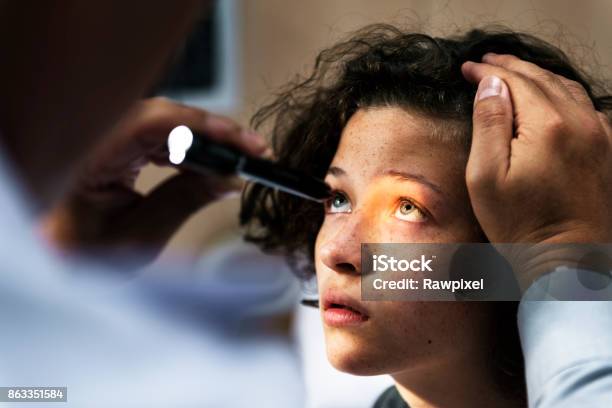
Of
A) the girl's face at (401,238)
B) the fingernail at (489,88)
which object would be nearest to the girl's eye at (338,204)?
the girl's face at (401,238)

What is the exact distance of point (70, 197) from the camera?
0.62m

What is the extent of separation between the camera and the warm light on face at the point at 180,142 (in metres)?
0.47

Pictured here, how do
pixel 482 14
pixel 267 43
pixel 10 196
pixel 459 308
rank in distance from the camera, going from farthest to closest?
pixel 267 43, pixel 482 14, pixel 459 308, pixel 10 196

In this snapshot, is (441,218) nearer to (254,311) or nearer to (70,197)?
(70,197)

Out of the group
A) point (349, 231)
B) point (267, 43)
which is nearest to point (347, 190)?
point (349, 231)

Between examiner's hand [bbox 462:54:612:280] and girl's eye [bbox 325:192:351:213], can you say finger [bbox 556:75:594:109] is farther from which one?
girl's eye [bbox 325:192:351:213]

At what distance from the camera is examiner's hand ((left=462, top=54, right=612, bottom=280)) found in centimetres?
47

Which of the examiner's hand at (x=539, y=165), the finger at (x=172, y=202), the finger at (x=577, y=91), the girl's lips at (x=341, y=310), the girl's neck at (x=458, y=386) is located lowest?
the girl's neck at (x=458, y=386)

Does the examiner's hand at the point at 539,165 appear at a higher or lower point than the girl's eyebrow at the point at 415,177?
lower

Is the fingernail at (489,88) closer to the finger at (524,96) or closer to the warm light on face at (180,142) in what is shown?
the finger at (524,96)

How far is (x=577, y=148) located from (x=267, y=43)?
49cm

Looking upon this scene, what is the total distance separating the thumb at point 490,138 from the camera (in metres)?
0.48

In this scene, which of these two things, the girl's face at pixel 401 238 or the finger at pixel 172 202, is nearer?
the girl's face at pixel 401 238

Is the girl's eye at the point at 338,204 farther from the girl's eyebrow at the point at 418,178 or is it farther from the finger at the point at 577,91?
the finger at the point at 577,91
